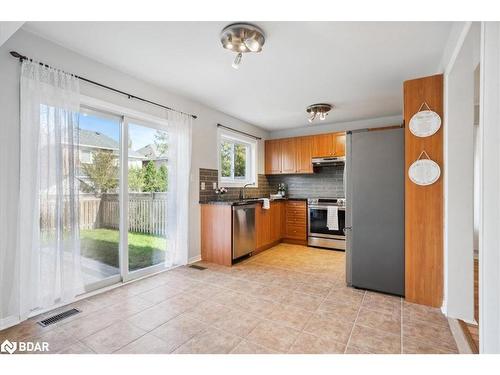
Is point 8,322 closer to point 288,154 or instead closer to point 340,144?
point 288,154

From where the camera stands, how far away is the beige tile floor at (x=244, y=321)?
5.71 ft

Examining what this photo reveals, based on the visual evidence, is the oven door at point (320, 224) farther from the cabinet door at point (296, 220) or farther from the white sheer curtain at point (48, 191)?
Answer: the white sheer curtain at point (48, 191)

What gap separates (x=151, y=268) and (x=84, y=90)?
7.32 ft

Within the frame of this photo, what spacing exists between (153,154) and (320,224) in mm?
3187

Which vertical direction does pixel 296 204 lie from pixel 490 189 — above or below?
below

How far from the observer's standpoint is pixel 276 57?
2469 mm

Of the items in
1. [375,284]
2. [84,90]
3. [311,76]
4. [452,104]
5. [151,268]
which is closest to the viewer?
[452,104]

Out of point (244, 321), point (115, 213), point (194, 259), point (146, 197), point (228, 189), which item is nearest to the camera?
point (244, 321)

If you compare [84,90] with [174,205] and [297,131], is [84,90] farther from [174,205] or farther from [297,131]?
[297,131]

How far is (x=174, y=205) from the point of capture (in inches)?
134

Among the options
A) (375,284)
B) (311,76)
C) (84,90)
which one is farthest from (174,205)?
(375,284)

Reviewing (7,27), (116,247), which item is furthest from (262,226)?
(7,27)

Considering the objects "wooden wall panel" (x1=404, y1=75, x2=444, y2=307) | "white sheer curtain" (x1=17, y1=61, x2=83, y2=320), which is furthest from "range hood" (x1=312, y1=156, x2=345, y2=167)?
"white sheer curtain" (x1=17, y1=61, x2=83, y2=320)
